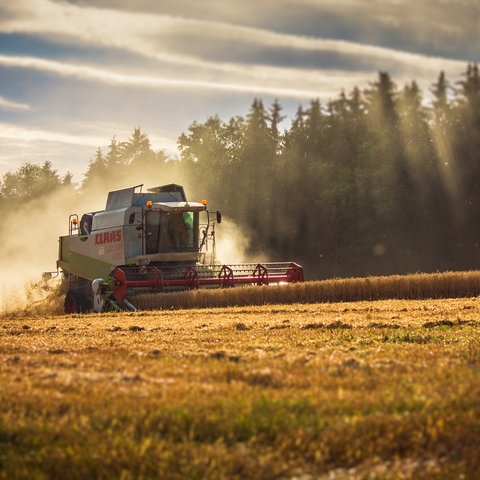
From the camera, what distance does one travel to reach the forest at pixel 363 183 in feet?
181

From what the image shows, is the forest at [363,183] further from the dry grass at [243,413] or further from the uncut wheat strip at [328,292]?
the dry grass at [243,413]

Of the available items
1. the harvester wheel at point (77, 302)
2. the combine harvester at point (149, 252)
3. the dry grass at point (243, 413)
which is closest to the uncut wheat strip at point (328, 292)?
the combine harvester at point (149, 252)

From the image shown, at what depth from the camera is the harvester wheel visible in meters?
26.5

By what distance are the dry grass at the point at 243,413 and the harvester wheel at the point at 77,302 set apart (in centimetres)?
1647

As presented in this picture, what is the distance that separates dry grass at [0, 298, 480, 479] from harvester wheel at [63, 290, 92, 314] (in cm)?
1647

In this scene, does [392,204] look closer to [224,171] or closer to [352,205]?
[352,205]

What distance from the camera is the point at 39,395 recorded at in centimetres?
661

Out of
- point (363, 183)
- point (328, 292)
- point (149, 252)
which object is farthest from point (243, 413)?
point (363, 183)

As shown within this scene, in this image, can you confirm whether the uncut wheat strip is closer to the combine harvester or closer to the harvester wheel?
the combine harvester

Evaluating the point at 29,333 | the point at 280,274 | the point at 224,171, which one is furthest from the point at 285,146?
the point at 29,333

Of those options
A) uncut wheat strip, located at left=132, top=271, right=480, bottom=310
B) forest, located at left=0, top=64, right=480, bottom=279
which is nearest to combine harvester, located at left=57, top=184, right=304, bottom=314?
uncut wheat strip, located at left=132, top=271, right=480, bottom=310

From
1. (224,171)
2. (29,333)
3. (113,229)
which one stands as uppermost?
(224,171)

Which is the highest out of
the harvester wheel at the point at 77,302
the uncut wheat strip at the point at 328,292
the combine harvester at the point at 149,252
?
the combine harvester at the point at 149,252

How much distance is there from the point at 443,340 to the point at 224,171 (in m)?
59.3
